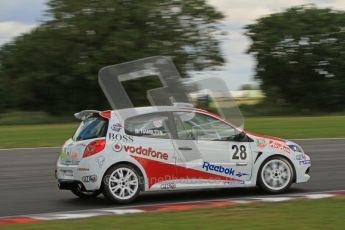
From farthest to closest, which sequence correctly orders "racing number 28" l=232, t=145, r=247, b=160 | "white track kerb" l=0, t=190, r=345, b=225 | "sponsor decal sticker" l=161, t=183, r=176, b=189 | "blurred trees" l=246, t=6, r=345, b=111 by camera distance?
"blurred trees" l=246, t=6, r=345, b=111, "racing number 28" l=232, t=145, r=247, b=160, "sponsor decal sticker" l=161, t=183, r=176, b=189, "white track kerb" l=0, t=190, r=345, b=225

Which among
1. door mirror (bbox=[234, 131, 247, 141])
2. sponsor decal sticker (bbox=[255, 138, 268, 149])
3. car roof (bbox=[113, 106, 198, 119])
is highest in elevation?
car roof (bbox=[113, 106, 198, 119])

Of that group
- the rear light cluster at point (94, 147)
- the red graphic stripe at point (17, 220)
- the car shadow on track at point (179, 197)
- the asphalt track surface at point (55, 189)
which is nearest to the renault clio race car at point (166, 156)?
the rear light cluster at point (94, 147)

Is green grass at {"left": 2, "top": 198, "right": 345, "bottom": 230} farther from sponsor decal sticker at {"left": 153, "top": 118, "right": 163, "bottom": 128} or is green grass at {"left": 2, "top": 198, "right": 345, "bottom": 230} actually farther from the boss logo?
sponsor decal sticker at {"left": 153, "top": 118, "right": 163, "bottom": 128}

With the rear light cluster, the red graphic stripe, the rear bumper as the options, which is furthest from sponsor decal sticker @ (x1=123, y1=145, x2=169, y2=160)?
the red graphic stripe

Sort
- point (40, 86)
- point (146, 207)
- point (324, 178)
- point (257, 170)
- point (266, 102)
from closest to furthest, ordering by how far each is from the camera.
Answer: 1. point (146, 207)
2. point (257, 170)
3. point (324, 178)
4. point (40, 86)
5. point (266, 102)

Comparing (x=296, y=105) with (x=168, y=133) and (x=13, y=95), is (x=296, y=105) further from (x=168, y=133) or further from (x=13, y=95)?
(x=168, y=133)

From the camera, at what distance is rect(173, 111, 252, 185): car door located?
34.4 ft

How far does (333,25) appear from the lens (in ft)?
187

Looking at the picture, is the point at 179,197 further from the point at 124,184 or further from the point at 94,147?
the point at 94,147

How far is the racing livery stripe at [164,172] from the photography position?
10.3 m

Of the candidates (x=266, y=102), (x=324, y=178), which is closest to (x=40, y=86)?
(x=266, y=102)

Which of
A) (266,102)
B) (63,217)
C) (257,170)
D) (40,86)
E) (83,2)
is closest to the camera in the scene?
(63,217)

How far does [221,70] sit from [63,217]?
40961 millimetres

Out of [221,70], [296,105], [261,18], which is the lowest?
[296,105]
